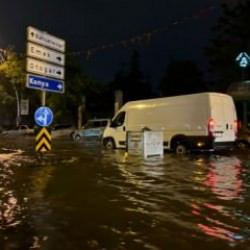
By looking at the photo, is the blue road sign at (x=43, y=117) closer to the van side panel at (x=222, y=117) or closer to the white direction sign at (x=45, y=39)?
the white direction sign at (x=45, y=39)

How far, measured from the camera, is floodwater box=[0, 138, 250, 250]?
799 centimetres

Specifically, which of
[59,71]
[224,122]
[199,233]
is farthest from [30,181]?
[224,122]

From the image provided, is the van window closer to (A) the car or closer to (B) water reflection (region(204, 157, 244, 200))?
(B) water reflection (region(204, 157, 244, 200))

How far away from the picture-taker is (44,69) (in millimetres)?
23328

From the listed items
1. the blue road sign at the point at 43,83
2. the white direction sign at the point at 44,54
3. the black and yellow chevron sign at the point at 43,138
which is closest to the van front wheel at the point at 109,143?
the blue road sign at the point at 43,83

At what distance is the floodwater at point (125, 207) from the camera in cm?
799

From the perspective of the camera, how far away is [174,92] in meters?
75.7

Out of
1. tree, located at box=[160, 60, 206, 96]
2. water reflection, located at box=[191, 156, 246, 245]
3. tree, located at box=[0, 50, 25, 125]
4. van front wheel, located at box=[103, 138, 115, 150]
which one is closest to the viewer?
water reflection, located at box=[191, 156, 246, 245]

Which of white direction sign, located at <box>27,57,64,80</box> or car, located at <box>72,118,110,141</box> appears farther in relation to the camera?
car, located at <box>72,118,110,141</box>

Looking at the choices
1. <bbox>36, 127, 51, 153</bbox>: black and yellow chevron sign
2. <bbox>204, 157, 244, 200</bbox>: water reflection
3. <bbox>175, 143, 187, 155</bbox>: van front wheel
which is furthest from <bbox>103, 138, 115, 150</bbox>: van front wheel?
<bbox>204, 157, 244, 200</bbox>: water reflection

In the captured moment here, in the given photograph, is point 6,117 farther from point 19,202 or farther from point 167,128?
point 19,202

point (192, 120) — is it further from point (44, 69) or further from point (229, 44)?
point (229, 44)

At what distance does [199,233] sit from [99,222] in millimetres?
1638

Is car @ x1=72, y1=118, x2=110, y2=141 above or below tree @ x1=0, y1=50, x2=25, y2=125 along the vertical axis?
below
